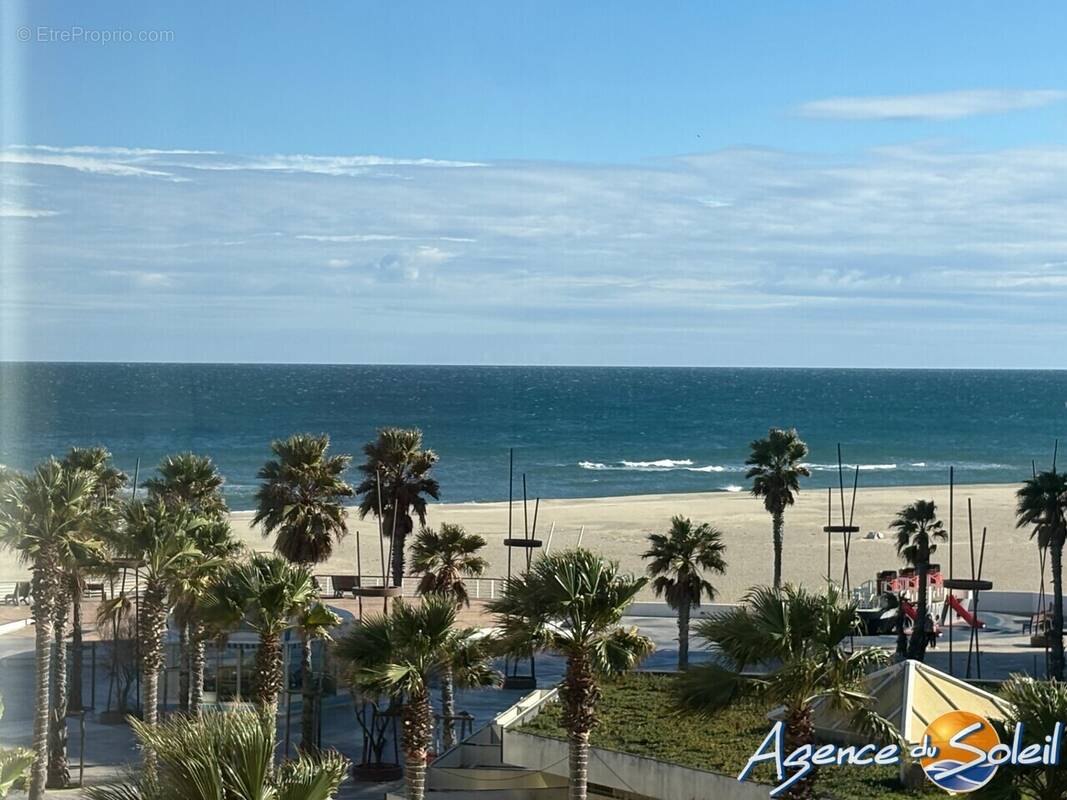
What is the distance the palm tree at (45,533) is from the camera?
24.1 metres

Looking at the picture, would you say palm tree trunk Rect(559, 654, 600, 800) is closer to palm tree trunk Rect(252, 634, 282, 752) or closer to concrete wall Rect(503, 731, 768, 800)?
concrete wall Rect(503, 731, 768, 800)

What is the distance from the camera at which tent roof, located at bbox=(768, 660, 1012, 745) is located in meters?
21.2

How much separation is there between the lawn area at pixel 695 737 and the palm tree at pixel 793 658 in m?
3.67

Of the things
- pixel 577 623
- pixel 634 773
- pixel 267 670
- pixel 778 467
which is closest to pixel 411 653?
pixel 577 623

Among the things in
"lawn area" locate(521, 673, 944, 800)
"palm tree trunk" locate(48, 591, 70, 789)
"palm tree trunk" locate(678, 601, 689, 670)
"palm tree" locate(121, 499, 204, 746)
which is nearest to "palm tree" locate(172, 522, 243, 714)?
"palm tree" locate(121, 499, 204, 746)

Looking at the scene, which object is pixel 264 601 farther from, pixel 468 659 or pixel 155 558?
pixel 155 558

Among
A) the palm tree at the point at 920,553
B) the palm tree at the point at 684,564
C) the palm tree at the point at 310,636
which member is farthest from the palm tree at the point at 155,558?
the palm tree at the point at 920,553

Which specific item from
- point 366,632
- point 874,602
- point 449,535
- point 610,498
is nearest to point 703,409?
point 610,498

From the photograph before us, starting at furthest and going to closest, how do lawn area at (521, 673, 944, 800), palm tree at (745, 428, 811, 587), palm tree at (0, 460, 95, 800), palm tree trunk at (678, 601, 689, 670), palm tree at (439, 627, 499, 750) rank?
palm tree at (745, 428, 811, 587), palm tree trunk at (678, 601, 689, 670), palm tree at (0, 460, 95, 800), lawn area at (521, 673, 944, 800), palm tree at (439, 627, 499, 750)

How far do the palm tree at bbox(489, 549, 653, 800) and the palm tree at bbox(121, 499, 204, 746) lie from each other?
7814 mm

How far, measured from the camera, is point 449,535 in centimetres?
3189

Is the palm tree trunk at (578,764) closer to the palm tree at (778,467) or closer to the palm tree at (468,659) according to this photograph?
the palm tree at (468,659)

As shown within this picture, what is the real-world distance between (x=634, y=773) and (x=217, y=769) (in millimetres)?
14620

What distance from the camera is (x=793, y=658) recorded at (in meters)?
16.4
